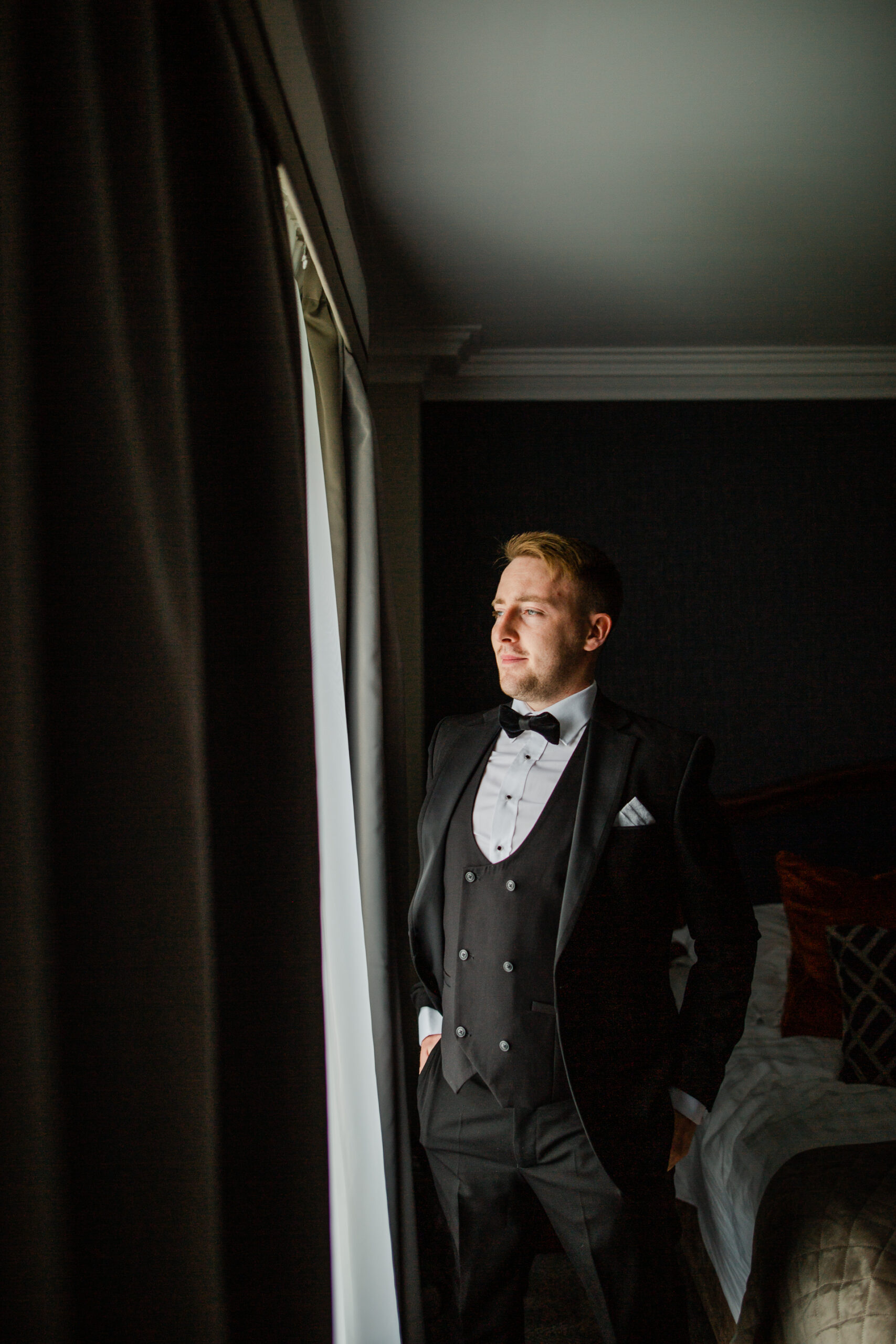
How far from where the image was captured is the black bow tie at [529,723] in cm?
141

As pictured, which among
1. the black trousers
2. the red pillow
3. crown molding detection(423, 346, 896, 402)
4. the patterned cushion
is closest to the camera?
the black trousers

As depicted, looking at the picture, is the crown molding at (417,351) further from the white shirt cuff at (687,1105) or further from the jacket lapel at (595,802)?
the white shirt cuff at (687,1105)

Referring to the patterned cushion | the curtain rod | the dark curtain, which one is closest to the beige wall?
the curtain rod

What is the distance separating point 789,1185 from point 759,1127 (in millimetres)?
253

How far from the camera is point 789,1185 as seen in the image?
1.47 m

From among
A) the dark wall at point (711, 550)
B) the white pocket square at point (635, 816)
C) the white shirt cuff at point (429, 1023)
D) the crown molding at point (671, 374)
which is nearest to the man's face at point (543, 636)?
the white pocket square at point (635, 816)

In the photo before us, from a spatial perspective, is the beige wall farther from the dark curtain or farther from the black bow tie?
the dark curtain

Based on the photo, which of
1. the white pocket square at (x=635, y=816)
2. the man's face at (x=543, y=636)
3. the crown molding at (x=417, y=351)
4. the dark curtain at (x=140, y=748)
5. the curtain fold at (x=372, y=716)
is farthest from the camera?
the crown molding at (x=417, y=351)

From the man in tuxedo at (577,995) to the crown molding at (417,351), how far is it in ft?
4.79

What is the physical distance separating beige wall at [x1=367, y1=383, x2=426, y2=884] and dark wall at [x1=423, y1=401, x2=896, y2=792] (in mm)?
199

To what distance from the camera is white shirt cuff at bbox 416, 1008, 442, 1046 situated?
1.48m

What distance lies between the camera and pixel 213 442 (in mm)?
764

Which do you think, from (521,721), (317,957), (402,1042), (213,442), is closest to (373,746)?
(521,721)

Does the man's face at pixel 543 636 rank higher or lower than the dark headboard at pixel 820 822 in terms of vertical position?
higher
